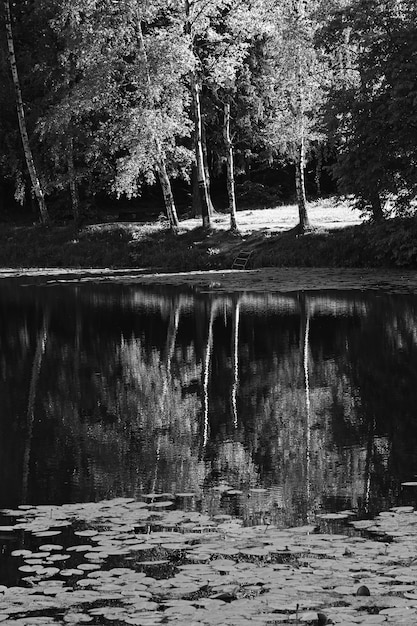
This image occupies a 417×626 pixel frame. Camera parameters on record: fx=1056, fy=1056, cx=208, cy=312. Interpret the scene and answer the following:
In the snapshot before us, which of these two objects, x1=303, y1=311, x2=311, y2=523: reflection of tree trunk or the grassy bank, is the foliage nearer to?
the grassy bank

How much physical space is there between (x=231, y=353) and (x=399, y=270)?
51.1 feet

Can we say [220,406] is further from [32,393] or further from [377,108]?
[377,108]

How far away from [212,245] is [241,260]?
2.44 m

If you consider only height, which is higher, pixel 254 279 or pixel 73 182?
pixel 73 182

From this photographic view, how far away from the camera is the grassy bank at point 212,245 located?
115 feet

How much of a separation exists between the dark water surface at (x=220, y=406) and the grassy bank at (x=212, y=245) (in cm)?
768

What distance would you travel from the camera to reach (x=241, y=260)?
38656 millimetres

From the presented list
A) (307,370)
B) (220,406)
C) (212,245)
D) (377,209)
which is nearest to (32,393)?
(220,406)

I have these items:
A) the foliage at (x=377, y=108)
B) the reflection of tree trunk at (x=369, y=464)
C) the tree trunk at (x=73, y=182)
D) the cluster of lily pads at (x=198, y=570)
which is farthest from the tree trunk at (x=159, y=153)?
the cluster of lily pads at (x=198, y=570)

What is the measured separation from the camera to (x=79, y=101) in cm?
4169

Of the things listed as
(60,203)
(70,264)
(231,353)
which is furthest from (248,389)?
(60,203)

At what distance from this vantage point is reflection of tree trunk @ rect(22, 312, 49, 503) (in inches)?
435

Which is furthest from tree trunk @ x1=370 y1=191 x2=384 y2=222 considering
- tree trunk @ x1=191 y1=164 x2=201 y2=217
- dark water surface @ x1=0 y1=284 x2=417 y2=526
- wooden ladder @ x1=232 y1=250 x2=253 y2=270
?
tree trunk @ x1=191 y1=164 x2=201 y2=217

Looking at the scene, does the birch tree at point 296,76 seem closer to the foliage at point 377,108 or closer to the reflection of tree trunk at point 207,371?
the foliage at point 377,108
